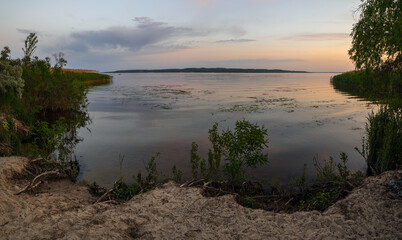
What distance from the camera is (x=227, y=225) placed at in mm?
5609

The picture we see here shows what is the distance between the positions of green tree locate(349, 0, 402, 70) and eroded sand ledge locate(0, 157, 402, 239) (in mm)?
8981

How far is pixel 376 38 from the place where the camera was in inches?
525

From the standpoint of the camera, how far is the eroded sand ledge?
514 centimetres

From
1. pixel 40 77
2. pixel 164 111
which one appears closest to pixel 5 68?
pixel 40 77

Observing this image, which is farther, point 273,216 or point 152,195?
point 152,195

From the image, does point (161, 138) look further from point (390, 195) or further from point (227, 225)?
point (390, 195)

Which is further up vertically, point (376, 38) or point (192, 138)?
point (376, 38)

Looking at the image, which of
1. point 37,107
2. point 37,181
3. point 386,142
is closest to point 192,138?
point 37,181

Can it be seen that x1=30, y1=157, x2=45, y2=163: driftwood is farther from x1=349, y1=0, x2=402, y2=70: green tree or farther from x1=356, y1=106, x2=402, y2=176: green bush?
x1=349, y1=0, x2=402, y2=70: green tree

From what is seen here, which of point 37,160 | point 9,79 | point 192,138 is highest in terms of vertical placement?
point 9,79

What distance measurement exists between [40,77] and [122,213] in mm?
19561

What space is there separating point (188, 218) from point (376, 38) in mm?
13384

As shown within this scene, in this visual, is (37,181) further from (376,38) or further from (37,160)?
(376,38)

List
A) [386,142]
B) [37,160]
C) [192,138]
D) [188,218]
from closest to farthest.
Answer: [188,218] → [386,142] → [37,160] → [192,138]
